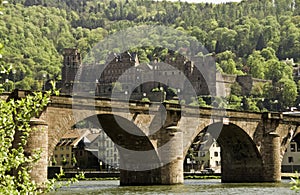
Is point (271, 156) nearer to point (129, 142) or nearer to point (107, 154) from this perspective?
point (129, 142)

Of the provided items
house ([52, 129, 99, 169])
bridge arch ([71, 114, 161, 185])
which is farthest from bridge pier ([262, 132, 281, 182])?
house ([52, 129, 99, 169])

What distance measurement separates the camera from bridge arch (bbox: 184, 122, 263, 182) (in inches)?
3492

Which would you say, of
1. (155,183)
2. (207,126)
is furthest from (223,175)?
(155,183)

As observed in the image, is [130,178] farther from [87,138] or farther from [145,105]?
A: [87,138]

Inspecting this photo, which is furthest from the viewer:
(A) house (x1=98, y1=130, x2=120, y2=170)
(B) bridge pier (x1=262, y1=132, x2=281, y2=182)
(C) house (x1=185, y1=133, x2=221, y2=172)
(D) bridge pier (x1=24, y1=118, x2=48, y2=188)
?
(A) house (x1=98, y1=130, x2=120, y2=170)

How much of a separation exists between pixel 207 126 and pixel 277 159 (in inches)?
445

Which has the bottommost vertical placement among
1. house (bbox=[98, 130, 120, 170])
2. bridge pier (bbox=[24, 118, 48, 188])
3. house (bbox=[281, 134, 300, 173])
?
bridge pier (bbox=[24, 118, 48, 188])

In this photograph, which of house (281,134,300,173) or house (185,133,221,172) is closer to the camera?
house (281,134,300,173)

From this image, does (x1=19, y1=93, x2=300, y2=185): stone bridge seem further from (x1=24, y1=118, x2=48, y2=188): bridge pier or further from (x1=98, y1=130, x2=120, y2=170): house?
(x1=98, y1=130, x2=120, y2=170): house

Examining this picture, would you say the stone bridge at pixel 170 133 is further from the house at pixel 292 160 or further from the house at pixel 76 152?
the house at pixel 76 152

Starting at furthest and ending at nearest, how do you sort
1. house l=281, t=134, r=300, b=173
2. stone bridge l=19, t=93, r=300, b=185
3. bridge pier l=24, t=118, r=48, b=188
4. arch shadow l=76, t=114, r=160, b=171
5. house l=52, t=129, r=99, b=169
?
house l=52, t=129, r=99, b=169 < house l=281, t=134, r=300, b=173 < arch shadow l=76, t=114, r=160, b=171 < stone bridge l=19, t=93, r=300, b=185 < bridge pier l=24, t=118, r=48, b=188

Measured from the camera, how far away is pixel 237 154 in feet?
302

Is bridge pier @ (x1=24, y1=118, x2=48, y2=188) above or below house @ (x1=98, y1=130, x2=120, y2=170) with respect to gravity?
below

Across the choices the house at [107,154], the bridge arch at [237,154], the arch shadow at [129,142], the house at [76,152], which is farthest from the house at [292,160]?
the arch shadow at [129,142]
